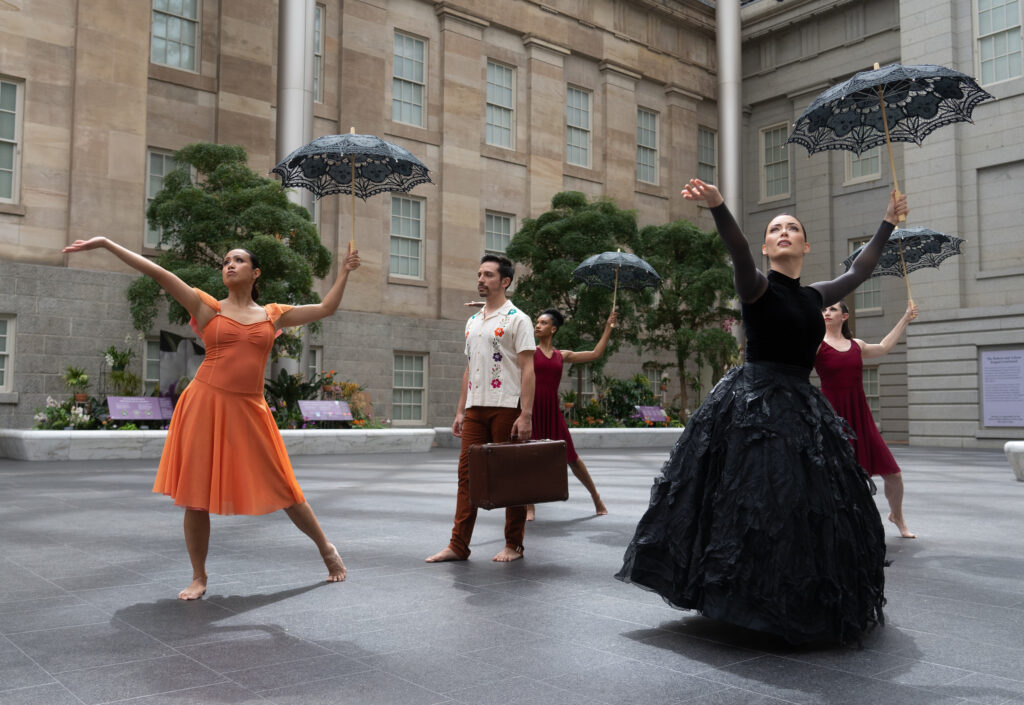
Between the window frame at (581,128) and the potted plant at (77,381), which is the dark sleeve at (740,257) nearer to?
the potted plant at (77,381)

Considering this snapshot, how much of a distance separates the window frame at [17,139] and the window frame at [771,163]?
84.7 ft

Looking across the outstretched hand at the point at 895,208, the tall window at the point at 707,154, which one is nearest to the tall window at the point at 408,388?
the tall window at the point at 707,154

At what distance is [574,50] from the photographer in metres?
30.4

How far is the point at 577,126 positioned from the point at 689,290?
28.4 ft

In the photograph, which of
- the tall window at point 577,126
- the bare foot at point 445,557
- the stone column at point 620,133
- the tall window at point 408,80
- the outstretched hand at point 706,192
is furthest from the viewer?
the stone column at point 620,133

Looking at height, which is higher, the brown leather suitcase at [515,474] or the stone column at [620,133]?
the stone column at [620,133]

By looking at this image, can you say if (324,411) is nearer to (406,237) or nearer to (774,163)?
(406,237)

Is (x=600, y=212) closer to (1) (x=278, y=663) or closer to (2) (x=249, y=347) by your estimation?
(2) (x=249, y=347)

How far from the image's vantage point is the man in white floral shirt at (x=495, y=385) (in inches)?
253

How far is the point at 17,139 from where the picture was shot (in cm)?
1917

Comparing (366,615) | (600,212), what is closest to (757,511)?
(366,615)

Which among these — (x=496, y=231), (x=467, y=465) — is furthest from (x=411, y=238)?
(x=467, y=465)

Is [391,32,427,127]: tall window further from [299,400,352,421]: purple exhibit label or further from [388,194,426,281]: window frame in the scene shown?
[299,400,352,421]: purple exhibit label

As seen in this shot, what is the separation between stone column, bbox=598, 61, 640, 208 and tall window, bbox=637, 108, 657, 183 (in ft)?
1.85
